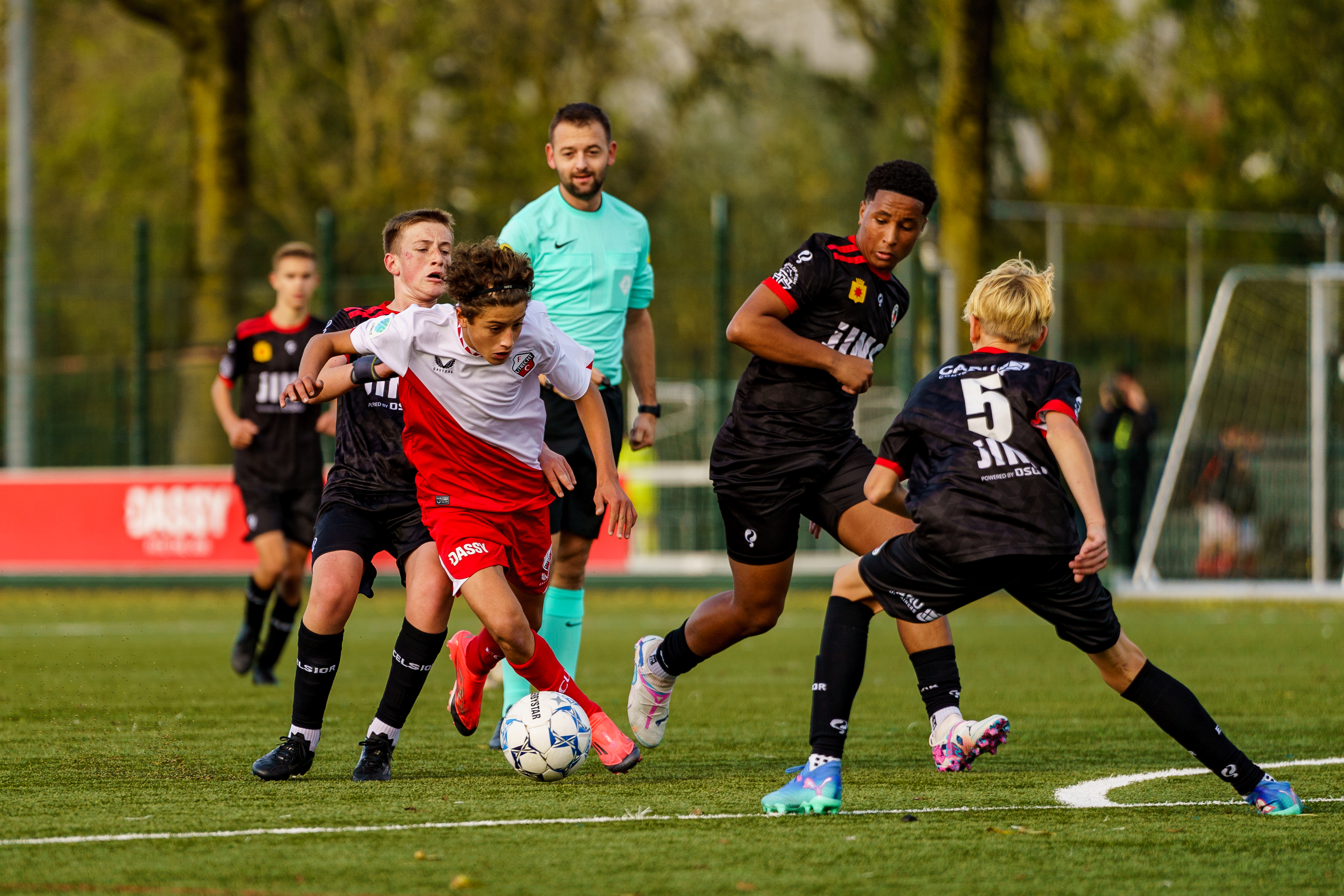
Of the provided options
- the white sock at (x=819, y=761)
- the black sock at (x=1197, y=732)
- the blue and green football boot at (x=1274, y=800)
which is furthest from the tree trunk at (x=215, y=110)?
the blue and green football boot at (x=1274, y=800)

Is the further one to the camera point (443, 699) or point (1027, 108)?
point (1027, 108)

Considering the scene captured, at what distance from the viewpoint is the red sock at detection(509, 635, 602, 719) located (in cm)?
554

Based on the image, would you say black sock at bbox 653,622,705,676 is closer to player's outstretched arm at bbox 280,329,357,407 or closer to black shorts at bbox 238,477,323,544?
player's outstretched arm at bbox 280,329,357,407

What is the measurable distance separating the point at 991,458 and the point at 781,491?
1199 millimetres

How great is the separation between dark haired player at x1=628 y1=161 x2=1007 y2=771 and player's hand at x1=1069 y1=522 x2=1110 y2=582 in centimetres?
111

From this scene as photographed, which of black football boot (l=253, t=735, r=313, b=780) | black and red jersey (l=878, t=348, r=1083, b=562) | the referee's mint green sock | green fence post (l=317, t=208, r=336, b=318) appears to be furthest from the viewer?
green fence post (l=317, t=208, r=336, b=318)

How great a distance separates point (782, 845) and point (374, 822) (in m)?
1.11

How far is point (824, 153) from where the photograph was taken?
32.9 m

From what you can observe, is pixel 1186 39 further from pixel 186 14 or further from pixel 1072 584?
pixel 1072 584

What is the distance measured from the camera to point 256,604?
8875 millimetres

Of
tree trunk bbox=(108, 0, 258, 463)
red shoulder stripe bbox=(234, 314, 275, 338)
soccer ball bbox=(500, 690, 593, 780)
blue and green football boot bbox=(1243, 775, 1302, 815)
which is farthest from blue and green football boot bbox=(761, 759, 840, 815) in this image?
tree trunk bbox=(108, 0, 258, 463)

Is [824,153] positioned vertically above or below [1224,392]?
above

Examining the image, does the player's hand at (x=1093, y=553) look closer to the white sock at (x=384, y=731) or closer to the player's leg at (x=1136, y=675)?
the player's leg at (x=1136, y=675)

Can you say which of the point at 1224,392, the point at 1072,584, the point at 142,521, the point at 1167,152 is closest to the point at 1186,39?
the point at 1167,152
